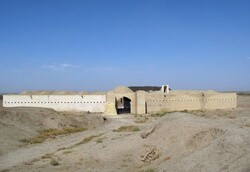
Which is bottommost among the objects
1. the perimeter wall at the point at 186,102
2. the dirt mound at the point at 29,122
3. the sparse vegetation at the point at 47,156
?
the sparse vegetation at the point at 47,156

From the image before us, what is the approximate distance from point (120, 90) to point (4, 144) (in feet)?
85.5

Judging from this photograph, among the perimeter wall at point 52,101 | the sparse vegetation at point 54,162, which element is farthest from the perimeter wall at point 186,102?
the sparse vegetation at point 54,162

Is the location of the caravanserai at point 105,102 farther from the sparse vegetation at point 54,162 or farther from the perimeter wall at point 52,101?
the sparse vegetation at point 54,162

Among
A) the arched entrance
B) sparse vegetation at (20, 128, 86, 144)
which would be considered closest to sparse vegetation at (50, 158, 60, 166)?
sparse vegetation at (20, 128, 86, 144)

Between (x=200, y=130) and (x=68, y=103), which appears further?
(x=68, y=103)

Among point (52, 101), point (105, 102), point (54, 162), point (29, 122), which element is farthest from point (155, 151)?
point (52, 101)

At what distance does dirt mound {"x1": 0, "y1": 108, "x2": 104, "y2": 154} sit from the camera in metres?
22.0

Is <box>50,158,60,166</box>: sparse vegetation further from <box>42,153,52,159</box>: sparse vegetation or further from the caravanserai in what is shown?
the caravanserai

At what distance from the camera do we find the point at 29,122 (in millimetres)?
27297

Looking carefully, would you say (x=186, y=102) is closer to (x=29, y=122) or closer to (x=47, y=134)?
(x=29, y=122)

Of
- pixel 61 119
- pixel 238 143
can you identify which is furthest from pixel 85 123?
pixel 238 143

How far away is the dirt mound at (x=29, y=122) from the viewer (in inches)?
864

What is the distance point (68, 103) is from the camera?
124 feet

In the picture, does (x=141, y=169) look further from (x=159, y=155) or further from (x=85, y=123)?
(x=85, y=123)
